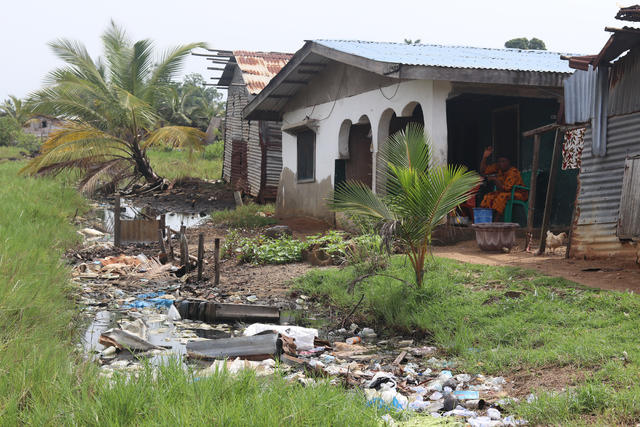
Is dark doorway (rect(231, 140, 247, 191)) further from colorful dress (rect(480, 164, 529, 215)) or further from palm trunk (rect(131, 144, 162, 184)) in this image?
colorful dress (rect(480, 164, 529, 215))

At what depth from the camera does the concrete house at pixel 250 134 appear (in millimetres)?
19484

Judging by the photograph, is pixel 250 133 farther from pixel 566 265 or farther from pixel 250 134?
pixel 566 265

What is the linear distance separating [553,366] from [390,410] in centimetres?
146

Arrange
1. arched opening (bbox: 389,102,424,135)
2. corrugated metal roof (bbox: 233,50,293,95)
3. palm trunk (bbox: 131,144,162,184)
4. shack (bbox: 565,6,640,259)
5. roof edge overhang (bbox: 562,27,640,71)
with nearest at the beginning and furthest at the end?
roof edge overhang (bbox: 562,27,640,71) → shack (bbox: 565,6,640,259) → arched opening (bbox: 389,102,424,135) → corrugated metal roof (bbox: 233,50,293,95) → palm trunk (bbox: 131,144,162,184)

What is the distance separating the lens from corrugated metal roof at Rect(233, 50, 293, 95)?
762 inches

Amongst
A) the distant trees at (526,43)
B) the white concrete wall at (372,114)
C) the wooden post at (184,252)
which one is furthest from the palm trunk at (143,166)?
the distant trees at (526,43)

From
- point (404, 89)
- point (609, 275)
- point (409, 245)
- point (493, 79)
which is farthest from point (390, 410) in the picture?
point (404, 89)

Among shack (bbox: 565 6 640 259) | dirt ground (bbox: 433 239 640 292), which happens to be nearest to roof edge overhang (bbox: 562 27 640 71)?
shack (bbox: 565 6 640 259)

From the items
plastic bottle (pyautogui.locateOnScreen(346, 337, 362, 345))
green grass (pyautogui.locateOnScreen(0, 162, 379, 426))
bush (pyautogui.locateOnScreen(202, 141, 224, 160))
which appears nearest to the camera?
green grass (pyautogui.locateOnScreen(0, 162, 379, 426))

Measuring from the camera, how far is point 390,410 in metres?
3.82

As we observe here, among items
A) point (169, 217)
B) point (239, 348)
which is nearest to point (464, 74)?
point (239, 348)

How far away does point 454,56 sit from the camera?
440 inches

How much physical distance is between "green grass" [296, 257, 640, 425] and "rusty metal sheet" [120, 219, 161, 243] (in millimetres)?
4935

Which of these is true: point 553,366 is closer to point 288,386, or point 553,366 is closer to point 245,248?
point 288,386
